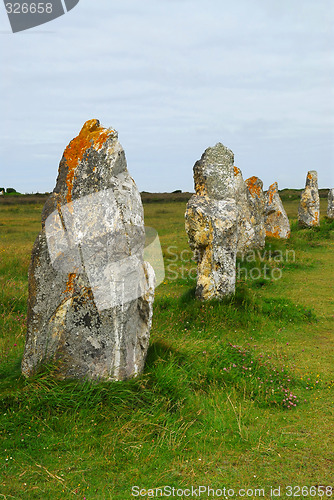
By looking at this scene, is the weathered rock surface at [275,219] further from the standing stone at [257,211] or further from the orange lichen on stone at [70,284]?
the orange lichen on stone at [70,284]

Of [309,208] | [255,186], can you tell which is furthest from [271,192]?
[309,208]

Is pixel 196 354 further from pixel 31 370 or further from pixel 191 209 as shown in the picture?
pixel 191 209

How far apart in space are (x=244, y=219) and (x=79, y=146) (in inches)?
453

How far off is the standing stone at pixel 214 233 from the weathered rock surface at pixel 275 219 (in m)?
10.2

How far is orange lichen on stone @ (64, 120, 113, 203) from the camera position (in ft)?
19.2

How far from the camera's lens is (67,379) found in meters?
5.51

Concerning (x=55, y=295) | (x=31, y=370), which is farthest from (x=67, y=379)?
(x=55, y=295)

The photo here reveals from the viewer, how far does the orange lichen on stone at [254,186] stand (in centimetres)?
1962

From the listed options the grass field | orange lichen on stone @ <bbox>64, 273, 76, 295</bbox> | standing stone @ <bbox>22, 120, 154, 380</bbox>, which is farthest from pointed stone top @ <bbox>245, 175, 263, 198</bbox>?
orange lichen on stone @ <bbox>64, 273, 76, 295</bbox>

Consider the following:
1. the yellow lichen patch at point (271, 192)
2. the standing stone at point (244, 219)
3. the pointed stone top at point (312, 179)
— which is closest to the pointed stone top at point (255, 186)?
the yellow lichen patch at point (271, 192)

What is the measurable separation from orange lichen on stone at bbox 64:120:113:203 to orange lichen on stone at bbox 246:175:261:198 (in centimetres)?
1397

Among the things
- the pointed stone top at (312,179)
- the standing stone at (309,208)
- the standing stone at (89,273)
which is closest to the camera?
the standing stone at (89,273)

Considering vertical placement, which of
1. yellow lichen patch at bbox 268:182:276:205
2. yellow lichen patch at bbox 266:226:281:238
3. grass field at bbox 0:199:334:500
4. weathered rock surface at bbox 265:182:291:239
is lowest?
grass field at bbox 0:199:334:500

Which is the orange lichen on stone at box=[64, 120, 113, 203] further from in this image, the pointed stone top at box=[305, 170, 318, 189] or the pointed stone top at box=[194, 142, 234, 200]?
the pointed stone top at box=[305, 170, 318, 189]
